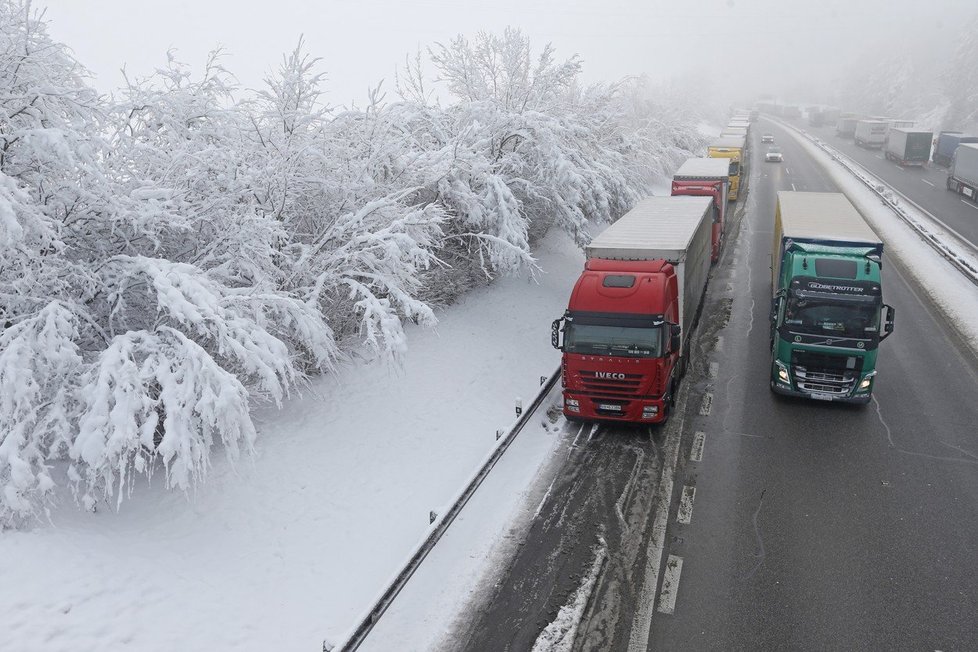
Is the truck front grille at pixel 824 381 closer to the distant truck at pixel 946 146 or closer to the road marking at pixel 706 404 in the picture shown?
the road marking at pixel 706 404

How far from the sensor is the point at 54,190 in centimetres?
918

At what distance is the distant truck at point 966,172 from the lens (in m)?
36.4

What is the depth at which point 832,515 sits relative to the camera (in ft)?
33.4

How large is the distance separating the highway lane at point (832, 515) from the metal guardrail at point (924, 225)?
29.8 feet

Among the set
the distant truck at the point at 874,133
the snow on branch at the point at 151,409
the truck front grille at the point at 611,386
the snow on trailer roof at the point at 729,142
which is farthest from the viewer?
the distant truck at the point at 874,133

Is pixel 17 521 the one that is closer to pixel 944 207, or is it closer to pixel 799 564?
pixel 799 564

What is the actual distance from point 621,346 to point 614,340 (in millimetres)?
182

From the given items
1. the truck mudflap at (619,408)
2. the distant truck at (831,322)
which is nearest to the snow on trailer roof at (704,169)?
the distant truck at (831,322)

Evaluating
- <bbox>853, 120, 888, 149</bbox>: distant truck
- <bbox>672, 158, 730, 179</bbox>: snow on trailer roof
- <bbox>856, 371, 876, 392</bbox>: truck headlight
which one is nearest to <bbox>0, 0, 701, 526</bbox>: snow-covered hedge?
<bbox>856, 371, 876, 392</bbox>: truck headlight

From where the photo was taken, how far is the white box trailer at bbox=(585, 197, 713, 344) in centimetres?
1373

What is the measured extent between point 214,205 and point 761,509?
10.7 m

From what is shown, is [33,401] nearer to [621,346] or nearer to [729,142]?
[621,346]

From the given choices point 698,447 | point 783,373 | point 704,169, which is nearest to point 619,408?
point 698,447

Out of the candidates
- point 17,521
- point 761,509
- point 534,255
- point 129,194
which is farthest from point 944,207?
point 17,521
